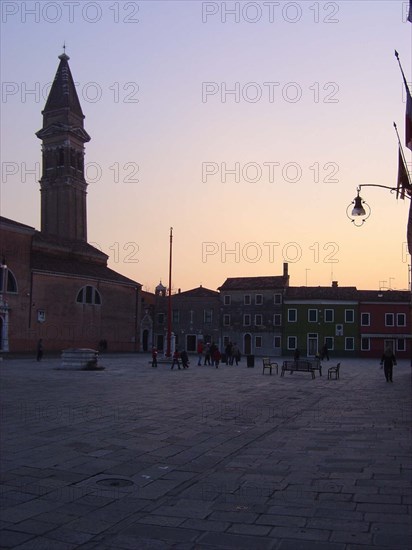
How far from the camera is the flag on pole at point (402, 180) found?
15555 mm

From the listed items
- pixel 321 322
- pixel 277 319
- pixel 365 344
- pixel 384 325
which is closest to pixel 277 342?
pixel 277 319

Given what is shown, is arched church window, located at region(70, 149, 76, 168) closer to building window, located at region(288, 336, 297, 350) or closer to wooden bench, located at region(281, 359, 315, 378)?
building window, located at region(288, 336, 297, 350)

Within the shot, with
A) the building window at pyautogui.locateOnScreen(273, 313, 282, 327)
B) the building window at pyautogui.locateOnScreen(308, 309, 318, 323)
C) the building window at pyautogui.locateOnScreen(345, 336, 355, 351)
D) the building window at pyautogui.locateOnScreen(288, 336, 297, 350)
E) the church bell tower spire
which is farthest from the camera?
the church bell tower spire

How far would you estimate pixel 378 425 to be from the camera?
11.9 metres

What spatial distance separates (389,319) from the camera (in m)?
63.1

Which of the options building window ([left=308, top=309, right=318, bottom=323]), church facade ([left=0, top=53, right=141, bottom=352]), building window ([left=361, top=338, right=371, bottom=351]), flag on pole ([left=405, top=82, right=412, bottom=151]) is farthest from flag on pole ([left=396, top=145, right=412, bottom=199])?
building window ([left=308, top=309, right=318, bottom=323])

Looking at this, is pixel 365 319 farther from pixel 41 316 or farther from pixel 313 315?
pixel 41 316

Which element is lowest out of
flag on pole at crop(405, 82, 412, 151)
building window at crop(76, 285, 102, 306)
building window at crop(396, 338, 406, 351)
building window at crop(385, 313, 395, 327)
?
building window at crop(396, 338, 406, 351)

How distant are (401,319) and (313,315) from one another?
9006mm

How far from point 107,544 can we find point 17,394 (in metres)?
12.2

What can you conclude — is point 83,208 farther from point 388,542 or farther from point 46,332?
point 388,542

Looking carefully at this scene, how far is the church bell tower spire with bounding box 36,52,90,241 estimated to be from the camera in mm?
72938

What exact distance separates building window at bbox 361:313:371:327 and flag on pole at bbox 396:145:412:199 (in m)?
49.5

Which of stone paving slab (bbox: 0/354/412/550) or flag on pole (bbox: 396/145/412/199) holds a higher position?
flag on pole (bbox: 396/145/412/199)
